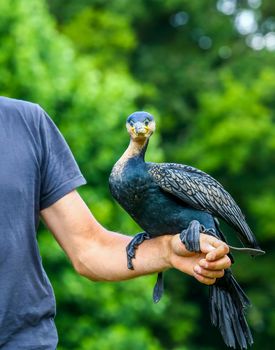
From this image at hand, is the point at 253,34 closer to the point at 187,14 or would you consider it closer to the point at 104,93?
the point at 187,14

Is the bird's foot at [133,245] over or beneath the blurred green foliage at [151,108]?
over

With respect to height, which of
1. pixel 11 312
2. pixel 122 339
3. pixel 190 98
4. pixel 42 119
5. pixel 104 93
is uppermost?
pixel 42 119

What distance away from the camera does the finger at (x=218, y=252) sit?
288 centimetres

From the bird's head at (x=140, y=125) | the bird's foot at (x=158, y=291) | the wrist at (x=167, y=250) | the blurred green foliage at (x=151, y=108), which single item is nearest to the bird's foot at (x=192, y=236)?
the wrist at (x=167, y=250)

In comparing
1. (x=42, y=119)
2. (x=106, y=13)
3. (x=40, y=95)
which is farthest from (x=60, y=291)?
(x=42, y=119)

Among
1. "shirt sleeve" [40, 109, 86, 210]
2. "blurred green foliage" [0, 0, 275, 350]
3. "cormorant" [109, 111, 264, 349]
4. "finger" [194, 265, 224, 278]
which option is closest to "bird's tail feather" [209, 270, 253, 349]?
"cormorant" [109, 111, 264, 349]

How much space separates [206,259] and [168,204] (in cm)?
38

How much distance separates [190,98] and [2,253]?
22.2 m

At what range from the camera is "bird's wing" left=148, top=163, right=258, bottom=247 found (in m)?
3.26

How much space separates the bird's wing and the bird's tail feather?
0.20 metres

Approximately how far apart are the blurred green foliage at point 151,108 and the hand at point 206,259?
462 inches

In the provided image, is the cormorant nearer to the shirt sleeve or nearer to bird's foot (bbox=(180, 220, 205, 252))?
bird's foot (bbox=(180, 220, 205, 252))

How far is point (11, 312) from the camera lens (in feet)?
10.9

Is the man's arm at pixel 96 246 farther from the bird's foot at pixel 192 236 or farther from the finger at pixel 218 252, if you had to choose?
the finger at pixel 218 252
